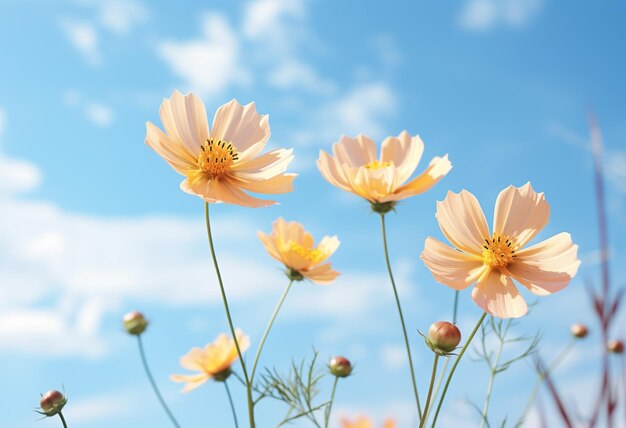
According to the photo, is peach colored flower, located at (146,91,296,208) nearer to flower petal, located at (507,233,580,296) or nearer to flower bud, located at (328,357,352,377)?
flower petal, located at (507,233,580,296)

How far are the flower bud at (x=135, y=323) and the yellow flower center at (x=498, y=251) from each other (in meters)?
1.33

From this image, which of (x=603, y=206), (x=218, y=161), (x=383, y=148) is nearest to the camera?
(x=603, y=206)

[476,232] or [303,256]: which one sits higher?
[303,256]

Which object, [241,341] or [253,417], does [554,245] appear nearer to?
[253,417]

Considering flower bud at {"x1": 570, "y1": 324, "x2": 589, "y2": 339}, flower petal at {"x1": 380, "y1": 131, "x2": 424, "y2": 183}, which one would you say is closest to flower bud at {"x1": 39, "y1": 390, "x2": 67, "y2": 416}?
flower petal at {"x1": 380, "y1": 131, "x2": 424, "y2": 183}

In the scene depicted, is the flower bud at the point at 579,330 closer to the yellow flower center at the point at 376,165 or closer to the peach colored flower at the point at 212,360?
the peach colored flower at the point at 212,360

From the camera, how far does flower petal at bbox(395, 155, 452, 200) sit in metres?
1.16

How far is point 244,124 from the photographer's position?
1311 mm

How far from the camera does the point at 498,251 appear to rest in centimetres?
115

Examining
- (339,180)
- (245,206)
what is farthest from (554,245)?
(245,206)

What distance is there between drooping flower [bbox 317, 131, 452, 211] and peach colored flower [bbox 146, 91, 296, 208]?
9 cm

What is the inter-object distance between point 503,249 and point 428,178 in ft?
0.58

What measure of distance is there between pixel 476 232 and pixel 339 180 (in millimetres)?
256

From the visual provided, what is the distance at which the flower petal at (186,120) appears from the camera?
1.23 meters
